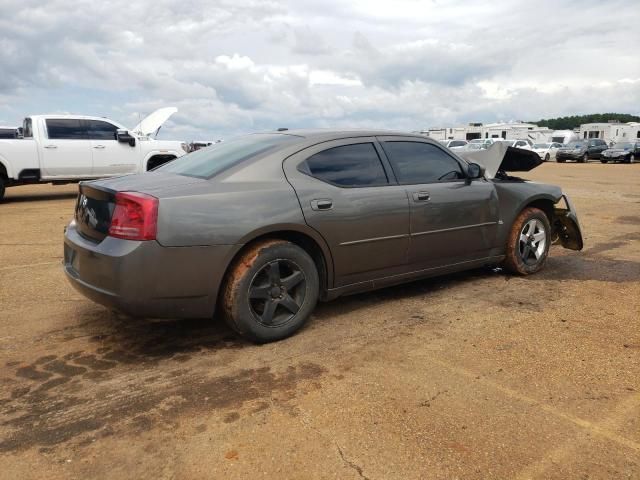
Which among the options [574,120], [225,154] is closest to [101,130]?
[225,154]

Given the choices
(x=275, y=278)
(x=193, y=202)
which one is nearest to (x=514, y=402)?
(x=275, y=278)

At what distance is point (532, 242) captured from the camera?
17.7 feet

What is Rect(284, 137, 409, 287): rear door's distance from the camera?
3787 millimetres

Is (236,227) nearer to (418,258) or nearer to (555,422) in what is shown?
(418,258)

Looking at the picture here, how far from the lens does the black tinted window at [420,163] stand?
4.36m

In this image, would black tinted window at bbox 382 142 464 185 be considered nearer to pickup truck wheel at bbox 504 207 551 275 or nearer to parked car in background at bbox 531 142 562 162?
pickup truck wheel at bbox 504 207 551 275

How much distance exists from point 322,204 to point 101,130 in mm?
9958

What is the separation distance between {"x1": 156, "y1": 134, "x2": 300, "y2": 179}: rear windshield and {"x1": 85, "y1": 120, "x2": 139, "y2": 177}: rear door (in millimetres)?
8460

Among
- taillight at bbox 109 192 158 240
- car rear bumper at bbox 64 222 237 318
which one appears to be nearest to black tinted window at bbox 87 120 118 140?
car rear bumper at bbox 64 222 237 318

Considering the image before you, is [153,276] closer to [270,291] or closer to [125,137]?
[270,291]

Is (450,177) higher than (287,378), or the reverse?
(450,177)

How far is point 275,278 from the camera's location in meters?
3.60

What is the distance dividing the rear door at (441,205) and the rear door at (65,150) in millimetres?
9390

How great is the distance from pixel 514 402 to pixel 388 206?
177 centimetres
